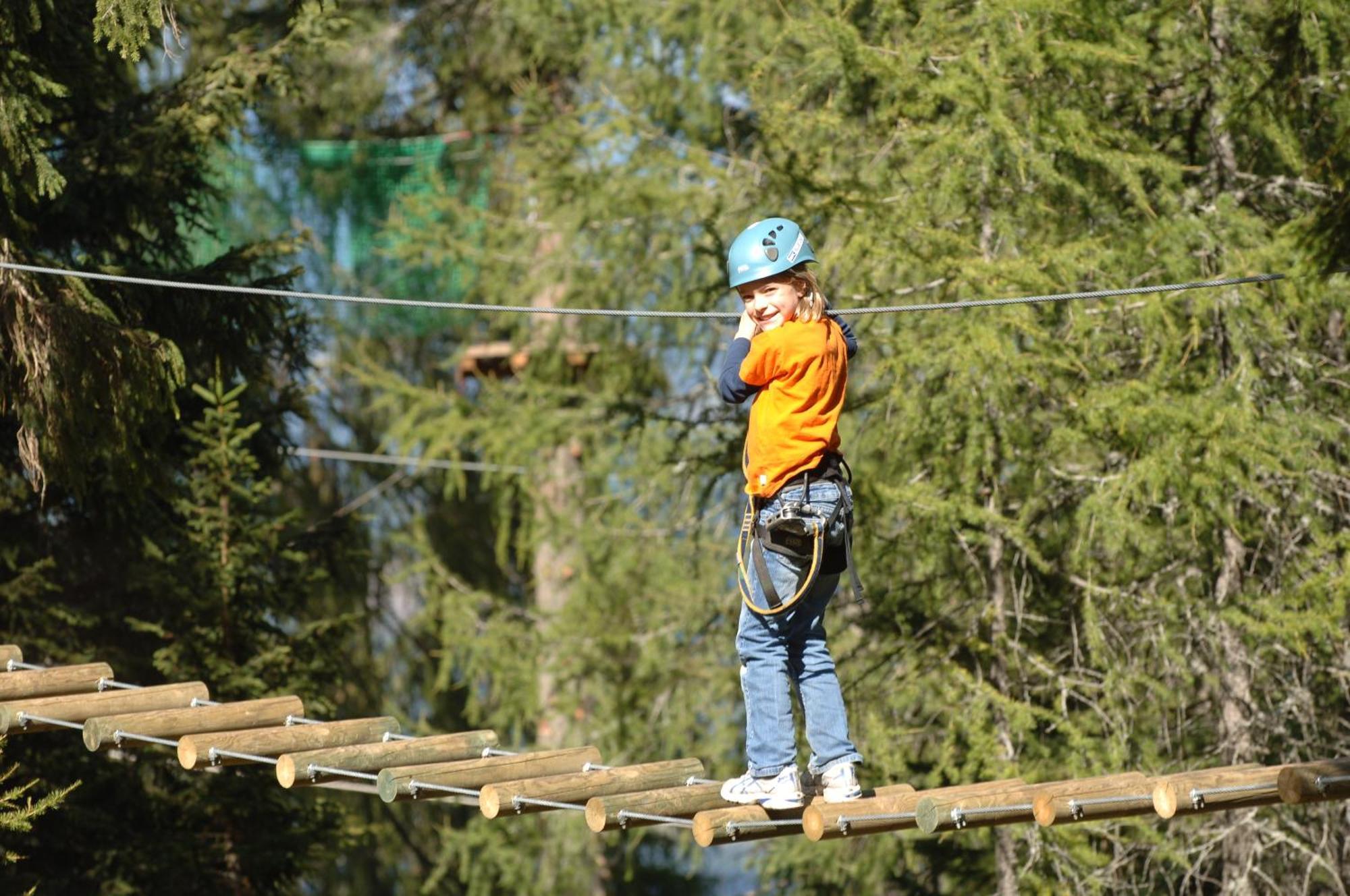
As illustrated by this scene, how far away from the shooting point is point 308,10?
368 inches

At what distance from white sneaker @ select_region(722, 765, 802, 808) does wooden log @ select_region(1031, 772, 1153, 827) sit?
2.36 feet

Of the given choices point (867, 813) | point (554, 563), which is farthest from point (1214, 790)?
point (554, 563)

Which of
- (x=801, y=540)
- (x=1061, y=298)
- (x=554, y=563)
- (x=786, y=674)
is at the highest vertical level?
(x=554, y=563)

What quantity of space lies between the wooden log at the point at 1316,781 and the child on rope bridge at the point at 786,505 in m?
1.25

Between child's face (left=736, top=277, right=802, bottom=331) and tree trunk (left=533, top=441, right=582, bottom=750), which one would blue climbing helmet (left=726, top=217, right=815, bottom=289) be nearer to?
child's face (left=736, top=277, right=802, bottom=331)

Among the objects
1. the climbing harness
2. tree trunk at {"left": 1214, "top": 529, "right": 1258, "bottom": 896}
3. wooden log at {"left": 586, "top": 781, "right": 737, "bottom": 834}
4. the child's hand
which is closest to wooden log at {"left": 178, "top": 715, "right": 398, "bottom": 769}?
Answer: wooden log at {"left": 586, "top": 781, "right": 737, "bottom": 834}

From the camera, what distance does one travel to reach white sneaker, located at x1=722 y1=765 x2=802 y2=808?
17.6 feet

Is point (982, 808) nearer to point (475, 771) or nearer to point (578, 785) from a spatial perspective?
point (578, 785)

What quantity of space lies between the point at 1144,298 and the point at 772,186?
2.59 m

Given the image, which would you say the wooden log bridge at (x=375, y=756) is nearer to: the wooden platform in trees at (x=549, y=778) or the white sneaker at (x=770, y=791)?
the wooden platform in trees at (x=549, y=778)

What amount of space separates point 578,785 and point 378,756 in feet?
2.39

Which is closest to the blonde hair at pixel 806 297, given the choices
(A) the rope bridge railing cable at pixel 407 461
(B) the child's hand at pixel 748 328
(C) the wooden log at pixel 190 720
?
(B) the child's hand at pixel 748 328

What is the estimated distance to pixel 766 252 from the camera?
17.5 feet

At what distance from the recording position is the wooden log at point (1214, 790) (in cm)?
527
